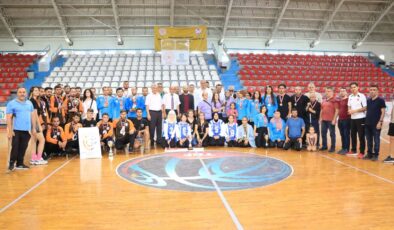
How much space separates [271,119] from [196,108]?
7.59 ft

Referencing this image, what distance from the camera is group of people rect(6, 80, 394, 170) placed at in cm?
659

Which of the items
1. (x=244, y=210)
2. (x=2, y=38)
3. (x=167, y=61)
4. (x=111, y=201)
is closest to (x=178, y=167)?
(x=111, y=201)

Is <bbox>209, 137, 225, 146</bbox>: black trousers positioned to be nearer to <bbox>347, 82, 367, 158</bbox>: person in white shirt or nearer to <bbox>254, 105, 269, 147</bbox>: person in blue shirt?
<bbox>254, 105, 269, 147</bbox>: person in blue shirt

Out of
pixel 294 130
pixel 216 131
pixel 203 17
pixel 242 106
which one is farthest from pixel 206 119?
pixel 203 17

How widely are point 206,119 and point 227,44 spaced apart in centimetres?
1305

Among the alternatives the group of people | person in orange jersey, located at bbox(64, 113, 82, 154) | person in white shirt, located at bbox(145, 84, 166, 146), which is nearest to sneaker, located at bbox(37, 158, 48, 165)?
the group of people

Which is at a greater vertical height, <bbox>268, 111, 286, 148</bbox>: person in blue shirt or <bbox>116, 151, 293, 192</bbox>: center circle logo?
<bbox>268, 111, 286, 148</bbox>: person in blue shirt

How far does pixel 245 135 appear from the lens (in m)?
8.27

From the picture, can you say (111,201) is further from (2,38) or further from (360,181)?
(2,38)

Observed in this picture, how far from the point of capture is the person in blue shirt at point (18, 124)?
537 centimetres

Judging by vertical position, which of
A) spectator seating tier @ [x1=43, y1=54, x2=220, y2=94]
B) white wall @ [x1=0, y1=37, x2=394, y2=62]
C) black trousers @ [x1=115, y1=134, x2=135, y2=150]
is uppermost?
white wall @ [x1=0, y1=37, x2=394, y2=62]

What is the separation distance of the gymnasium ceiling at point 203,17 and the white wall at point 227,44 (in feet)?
1.41

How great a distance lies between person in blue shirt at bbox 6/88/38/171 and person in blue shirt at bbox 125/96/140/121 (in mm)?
2716

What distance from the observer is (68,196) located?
4.00m
